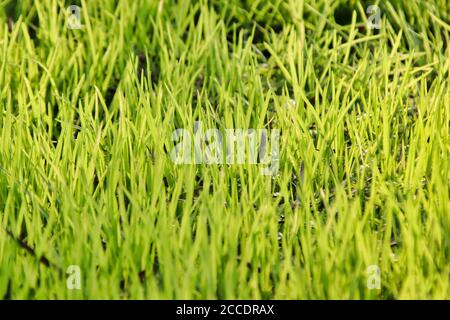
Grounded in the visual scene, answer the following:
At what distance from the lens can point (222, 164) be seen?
2.15m

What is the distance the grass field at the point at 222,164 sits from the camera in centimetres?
175

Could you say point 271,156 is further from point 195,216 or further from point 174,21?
point 174,21

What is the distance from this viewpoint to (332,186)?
2.22 m

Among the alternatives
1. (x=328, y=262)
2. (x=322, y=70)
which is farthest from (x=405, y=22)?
(x=328, y=262)

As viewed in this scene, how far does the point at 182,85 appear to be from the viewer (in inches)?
101

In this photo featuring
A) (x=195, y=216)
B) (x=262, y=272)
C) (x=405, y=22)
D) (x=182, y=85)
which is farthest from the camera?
(x=405, y=22)

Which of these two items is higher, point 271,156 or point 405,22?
point 405,22

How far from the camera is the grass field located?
5.76ft

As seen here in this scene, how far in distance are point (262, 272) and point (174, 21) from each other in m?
Result: 1.51
